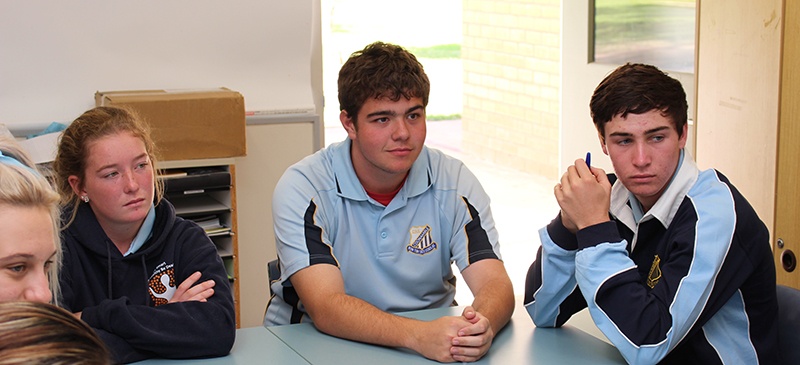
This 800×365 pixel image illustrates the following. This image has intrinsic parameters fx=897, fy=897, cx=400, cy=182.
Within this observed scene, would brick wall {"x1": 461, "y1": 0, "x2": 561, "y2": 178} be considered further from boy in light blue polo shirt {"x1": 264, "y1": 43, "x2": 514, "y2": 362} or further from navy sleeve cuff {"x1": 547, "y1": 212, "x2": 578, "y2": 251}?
navy sleeve cuff {"x1": 547, "y1": 212, "x2": 578, "y2": 251}

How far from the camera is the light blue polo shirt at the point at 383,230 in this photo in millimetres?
2289

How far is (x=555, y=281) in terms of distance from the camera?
6.70ft

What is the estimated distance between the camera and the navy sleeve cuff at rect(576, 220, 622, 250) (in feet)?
6.03

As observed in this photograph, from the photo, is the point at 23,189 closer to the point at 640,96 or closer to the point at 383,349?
the point at 383,349

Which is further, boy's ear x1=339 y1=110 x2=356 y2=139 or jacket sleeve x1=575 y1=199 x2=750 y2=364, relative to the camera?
boy's ear x1=339 y1=110 x2=356 y2=139

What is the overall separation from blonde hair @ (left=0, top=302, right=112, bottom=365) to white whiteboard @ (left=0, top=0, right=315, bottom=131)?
249cm

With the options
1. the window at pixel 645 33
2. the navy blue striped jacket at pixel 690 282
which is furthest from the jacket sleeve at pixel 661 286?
the window at pixel 645 33

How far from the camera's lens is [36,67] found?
10.5 ft

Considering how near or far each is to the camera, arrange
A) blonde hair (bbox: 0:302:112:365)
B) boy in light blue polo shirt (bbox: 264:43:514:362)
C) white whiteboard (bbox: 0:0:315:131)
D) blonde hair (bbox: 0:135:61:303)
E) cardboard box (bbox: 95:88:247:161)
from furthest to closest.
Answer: white whiteboard (bbox: 0:0:315:131) < cardboard box (bbox: 95:88:247:161) < boy in light blue polo shirt (bbox: 264:43:514:362) < blonde hair (bbox: 0:135:61:303) < blonde hair (bbox: 0:302:112:365)

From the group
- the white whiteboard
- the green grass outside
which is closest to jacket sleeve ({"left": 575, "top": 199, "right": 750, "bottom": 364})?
the white whiteboard

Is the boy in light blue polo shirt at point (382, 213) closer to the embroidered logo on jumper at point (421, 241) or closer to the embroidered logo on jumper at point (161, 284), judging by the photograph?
the embroidered logo on jumper at point (421, 241)

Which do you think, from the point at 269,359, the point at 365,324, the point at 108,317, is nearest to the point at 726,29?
the point at 365,324

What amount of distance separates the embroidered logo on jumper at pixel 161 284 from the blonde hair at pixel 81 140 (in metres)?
0.22

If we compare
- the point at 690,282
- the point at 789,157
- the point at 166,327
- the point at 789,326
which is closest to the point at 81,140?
the point at 166,327
